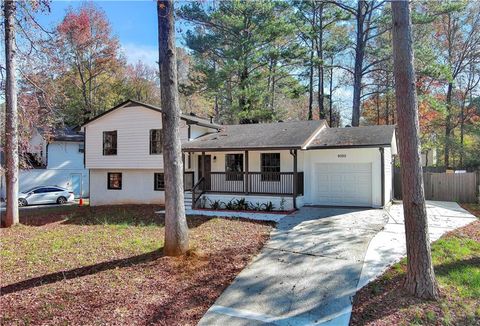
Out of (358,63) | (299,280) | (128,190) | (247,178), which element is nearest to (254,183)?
(247,178)

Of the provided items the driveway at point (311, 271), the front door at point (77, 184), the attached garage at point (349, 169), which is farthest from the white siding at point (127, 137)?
the driveway at point (311, 271)

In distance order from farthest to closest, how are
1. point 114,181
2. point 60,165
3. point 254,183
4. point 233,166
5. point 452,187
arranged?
point 60,165, point 114,181, point 452,187, point 233,166, point 254,183

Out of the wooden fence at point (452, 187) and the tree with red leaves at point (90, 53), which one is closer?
the wooden fence at point (452, 187)

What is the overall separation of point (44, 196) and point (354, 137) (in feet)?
66.8

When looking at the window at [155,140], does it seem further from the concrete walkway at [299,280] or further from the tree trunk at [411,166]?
the tree trunk at [411,166]

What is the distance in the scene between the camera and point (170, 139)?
7109 millimetres

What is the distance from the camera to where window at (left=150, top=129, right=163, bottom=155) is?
17.9 meters

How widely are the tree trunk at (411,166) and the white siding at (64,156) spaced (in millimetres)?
26742

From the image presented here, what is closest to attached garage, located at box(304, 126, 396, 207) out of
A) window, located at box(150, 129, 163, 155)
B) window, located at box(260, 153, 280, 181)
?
window, located at box(260, 153, 280, 181)

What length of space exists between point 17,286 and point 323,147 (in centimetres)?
1168

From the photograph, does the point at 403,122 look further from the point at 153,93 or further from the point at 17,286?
the point at 153,93

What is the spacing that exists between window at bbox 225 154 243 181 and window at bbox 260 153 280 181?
114cm

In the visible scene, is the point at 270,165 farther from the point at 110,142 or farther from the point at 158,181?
the point at 110,142

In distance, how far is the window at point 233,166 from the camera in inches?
653
